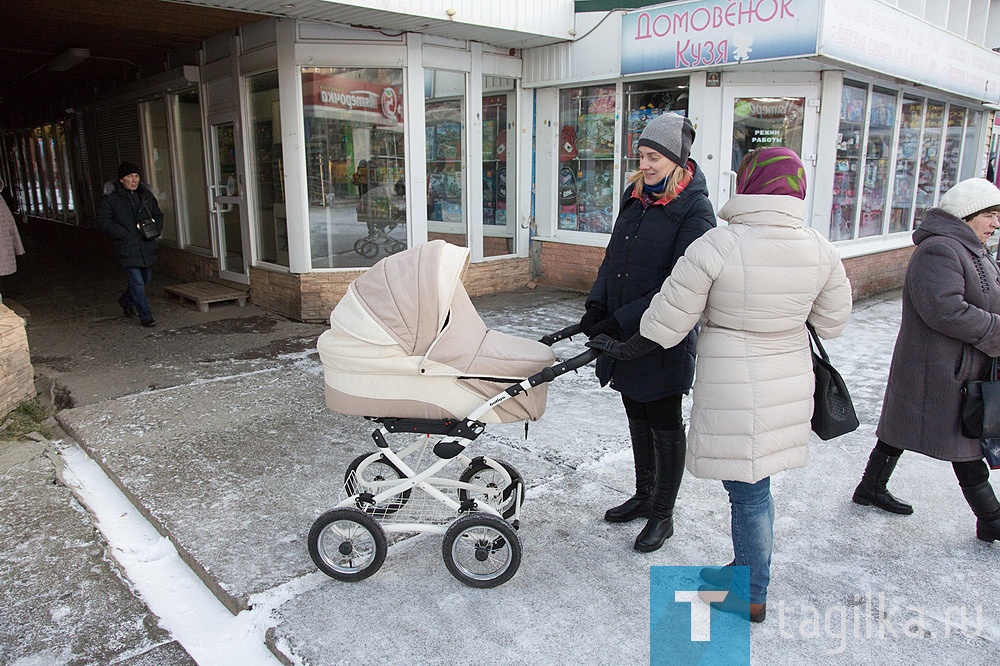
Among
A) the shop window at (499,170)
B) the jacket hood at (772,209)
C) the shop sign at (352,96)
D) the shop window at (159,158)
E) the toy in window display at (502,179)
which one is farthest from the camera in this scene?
the shop window at (159,158)

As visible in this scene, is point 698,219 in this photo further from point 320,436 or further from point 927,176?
point 927,176

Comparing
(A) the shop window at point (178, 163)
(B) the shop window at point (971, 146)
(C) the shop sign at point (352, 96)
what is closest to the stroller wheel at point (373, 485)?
(C) the shop sign at point (352, 96)

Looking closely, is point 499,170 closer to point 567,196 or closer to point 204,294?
point 567,196

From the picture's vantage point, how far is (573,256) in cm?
929

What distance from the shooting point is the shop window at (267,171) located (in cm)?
791

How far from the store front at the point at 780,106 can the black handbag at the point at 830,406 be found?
496 cm

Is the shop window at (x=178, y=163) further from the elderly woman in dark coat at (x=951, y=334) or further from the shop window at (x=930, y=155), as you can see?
the shop window at (x=930, y=155)

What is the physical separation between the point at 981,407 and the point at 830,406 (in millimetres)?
876

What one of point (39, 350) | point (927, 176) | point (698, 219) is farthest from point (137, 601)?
point (927, 176)

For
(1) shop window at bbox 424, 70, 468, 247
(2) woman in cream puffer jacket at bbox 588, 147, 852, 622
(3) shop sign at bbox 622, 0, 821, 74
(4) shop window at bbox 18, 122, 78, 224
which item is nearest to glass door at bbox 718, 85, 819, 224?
(3) shop sign at bbox 622, 0, 821, 74

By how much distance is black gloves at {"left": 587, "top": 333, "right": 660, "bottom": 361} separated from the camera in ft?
9.05

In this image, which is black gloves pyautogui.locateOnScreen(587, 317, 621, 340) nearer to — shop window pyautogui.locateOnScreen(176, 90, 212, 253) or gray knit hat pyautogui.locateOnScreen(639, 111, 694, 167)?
gray knit hat pyautogui.locateOnScreen(639, 111, 694, 167)

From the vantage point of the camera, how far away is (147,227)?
748 cm

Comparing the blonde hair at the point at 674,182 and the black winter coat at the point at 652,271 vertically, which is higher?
the blonde hair at the point at 674,182
